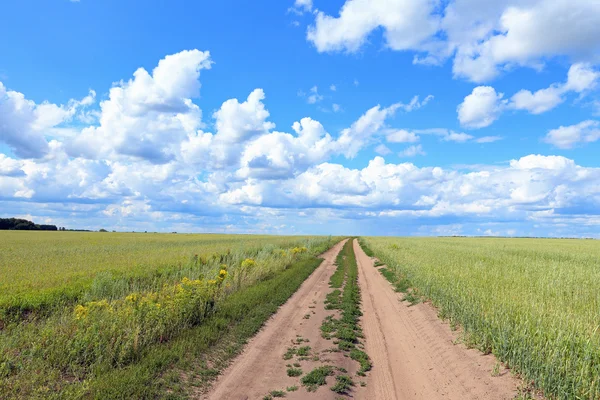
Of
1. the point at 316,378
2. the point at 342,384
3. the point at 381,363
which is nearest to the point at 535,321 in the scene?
the point at 381,363

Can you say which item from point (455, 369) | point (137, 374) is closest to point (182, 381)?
point (137, 374)

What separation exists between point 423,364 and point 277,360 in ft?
11.9

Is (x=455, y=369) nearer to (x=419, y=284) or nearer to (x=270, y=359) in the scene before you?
(x=270, y=359)

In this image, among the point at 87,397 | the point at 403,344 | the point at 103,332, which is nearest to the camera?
the point at 87,397

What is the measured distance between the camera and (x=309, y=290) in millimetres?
16953

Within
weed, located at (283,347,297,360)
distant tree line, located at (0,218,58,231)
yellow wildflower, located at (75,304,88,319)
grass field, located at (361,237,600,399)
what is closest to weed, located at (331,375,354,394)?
weed, located at (283,347,297,360)

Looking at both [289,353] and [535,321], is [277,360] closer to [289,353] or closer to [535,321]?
[289,353]

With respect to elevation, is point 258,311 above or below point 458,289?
below

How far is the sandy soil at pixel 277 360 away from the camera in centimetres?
654

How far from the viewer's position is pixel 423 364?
328 inches

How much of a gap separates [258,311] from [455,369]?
6625 millimetres

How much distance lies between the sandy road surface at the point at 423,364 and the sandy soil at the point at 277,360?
3.15ft

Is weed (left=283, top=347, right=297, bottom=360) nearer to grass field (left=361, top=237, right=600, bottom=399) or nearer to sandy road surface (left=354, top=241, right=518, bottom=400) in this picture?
sandy road surface (left=354, top=241, right=518, bottom=400)

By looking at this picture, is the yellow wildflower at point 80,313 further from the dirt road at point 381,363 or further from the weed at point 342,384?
the weed at point 342,384
